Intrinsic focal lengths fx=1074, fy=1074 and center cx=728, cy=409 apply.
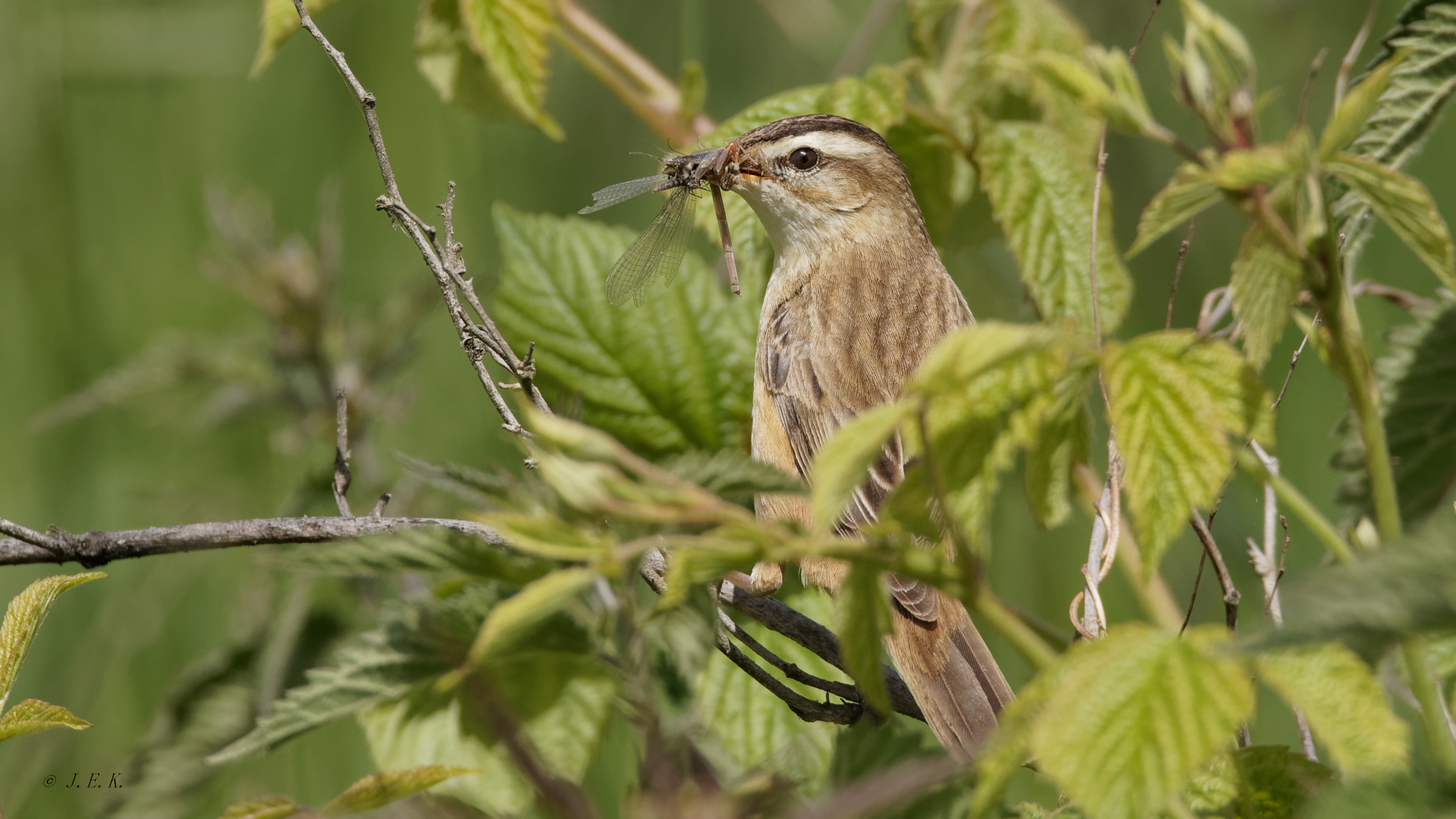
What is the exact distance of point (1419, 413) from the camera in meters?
1.70

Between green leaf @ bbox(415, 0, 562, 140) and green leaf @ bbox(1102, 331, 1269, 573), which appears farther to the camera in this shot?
green leaf @ bbox(415, 0, 562, 140)

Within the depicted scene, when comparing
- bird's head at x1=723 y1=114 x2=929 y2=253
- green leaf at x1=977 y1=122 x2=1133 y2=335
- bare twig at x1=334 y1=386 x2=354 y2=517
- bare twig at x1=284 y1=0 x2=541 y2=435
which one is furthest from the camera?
bird's head at x1=723 y1=114 x2=929 y2=253

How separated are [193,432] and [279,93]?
4.37ft

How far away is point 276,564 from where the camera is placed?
786 millimetres

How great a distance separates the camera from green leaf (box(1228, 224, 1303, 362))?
92 centimetres

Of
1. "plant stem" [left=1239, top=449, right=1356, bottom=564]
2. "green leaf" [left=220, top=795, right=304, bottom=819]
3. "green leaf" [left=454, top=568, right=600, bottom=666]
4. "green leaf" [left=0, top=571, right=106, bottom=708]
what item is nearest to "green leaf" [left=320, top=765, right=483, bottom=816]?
"green leaf" [left=220, top=795, right=304, bottom=819]

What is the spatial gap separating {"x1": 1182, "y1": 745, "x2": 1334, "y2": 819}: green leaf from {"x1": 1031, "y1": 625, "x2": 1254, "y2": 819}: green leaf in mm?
277

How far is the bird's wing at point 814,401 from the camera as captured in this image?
2482 mm

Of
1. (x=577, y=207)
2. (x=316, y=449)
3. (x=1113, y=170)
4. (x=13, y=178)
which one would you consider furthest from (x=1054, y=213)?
(x=13, y=178)

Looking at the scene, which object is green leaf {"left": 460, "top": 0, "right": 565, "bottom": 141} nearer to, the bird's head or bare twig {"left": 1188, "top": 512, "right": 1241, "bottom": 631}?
the bird's head

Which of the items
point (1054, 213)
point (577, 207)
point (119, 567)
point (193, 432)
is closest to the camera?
point (1054, 213)

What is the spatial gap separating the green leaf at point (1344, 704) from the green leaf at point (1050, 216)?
123cm

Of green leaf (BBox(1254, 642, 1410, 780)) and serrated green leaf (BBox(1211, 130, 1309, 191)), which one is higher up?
serrated green leaf (BBox(1211, 130, 1309, 191))

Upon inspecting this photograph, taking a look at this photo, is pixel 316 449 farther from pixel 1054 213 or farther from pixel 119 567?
pixel 1054 213
